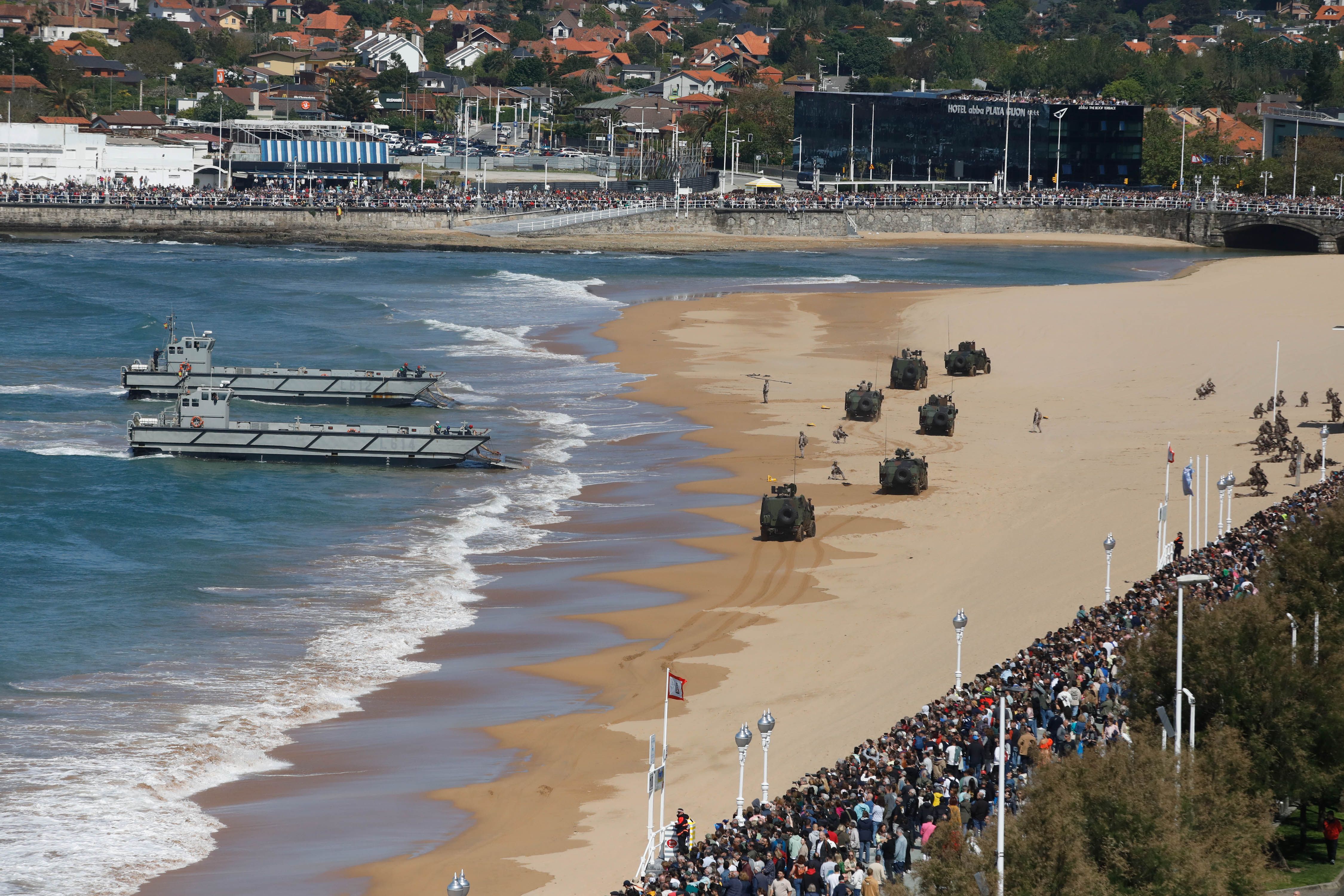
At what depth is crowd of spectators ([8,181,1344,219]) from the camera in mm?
118000

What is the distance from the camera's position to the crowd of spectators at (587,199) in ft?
387

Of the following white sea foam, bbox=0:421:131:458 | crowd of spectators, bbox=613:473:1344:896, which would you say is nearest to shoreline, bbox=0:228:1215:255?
white sea foam, bbox=0:421:131:458

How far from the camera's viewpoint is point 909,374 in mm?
55625

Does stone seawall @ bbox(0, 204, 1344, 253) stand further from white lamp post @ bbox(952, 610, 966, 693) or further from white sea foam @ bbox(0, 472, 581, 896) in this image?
white lamp post @ bbox(952, 610, 966, 693)

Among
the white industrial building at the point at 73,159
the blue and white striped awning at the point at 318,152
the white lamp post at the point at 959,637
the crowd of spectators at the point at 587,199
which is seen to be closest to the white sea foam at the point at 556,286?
the crowd of spectators at the point at 587,199

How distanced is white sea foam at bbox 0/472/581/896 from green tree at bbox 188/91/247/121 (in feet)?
438

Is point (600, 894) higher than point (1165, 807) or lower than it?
lower

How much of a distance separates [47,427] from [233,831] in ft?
107

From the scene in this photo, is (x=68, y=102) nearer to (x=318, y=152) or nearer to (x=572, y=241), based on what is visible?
(x=318, y=152)

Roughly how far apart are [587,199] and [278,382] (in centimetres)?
7289

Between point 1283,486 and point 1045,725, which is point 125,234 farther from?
point 1045,725

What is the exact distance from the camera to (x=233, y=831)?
2188 centimetres

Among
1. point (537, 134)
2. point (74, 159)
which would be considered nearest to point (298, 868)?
point (74, 159)

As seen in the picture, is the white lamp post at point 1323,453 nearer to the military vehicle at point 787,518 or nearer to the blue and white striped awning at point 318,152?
the military vehicle at point 787,518
